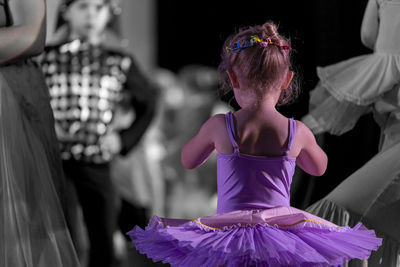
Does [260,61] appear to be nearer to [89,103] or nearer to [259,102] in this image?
[259,102]

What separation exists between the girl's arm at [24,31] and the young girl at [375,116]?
1046mm

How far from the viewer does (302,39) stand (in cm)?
535

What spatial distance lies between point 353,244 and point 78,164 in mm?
1842

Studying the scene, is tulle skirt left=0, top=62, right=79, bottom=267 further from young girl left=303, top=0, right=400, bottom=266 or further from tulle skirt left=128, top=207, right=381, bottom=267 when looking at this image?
→ young girl left=303, top=0, right=400, bottom=266

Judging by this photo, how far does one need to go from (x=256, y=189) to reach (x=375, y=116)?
748 millimetres

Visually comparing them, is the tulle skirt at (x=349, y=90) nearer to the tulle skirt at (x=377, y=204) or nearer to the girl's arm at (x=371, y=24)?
the girl's arm at (x=371, y=24)

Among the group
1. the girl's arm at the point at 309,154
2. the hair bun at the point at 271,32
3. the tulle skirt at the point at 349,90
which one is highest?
the hair bun at the point at 271,32

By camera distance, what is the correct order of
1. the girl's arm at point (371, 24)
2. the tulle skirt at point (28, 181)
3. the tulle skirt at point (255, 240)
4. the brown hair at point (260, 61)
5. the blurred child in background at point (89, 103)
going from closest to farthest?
the tulle skirt at point (255, 240) → the brown hair at point (260, 61) → the tulle skirt at point (28, 181) → the girl's arm at point (371, 24) → the blurred child in background at point (89, 103)

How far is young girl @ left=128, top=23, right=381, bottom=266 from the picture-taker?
2031mm

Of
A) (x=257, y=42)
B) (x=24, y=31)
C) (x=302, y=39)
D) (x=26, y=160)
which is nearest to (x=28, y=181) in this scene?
(x=26, y=160)

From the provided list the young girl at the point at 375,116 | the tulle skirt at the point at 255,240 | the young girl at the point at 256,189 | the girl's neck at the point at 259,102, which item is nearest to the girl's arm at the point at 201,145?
the young girl at the point at 256,189

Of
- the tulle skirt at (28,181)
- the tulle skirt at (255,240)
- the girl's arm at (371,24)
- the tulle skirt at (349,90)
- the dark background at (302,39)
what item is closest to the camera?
the tulle skirt at (255,240)

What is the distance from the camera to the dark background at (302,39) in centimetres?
290

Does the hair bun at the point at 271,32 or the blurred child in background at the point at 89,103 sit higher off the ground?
the hair bun at the point at 271,32
